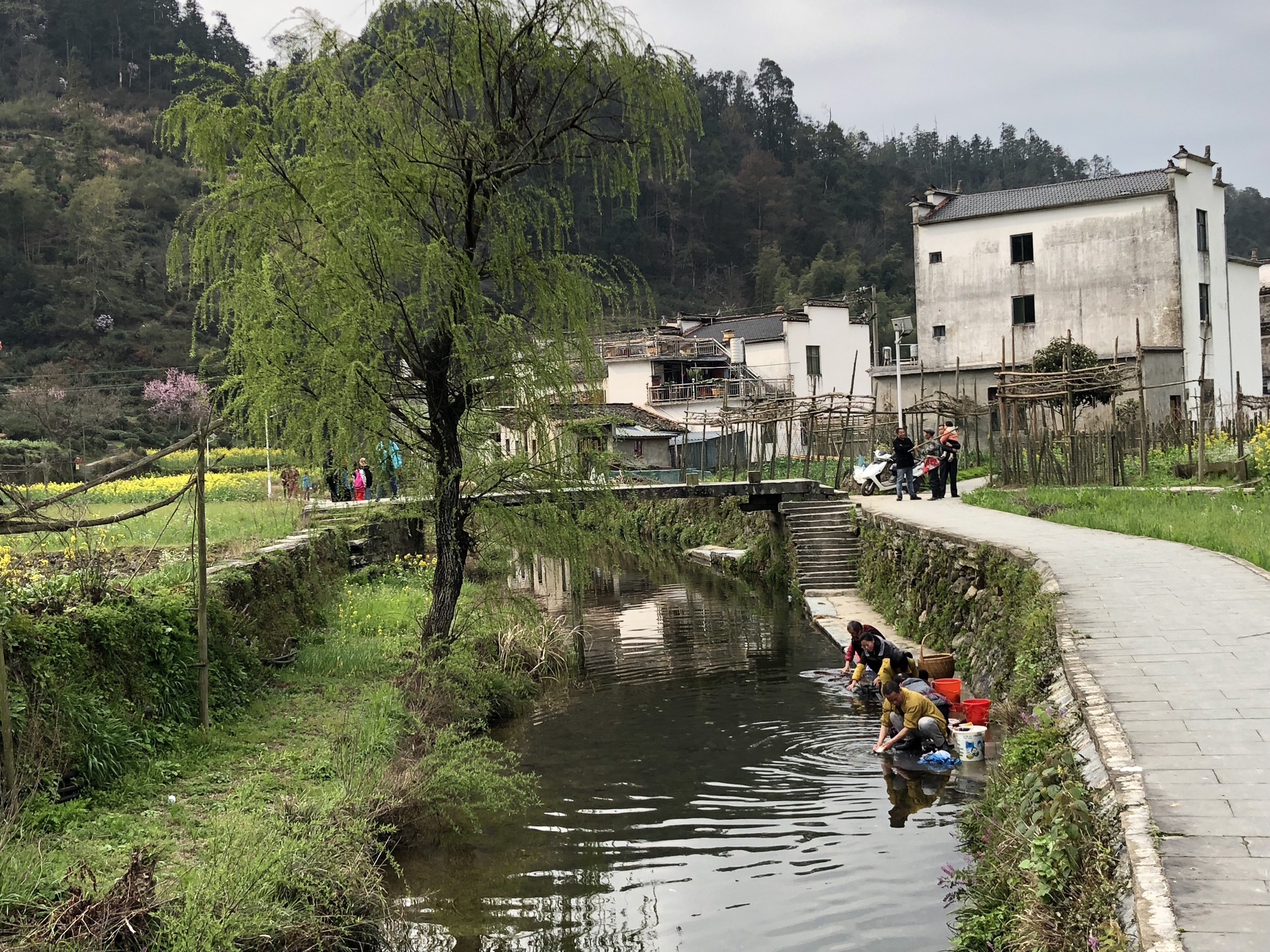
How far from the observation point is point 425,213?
1202cm

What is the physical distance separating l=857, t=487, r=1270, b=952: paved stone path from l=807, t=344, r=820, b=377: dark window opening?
1830 inches

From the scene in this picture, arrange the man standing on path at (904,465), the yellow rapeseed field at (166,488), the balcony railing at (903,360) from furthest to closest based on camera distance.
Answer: the balcony railing at (903,360), the man standing on path at (904,465), the yellow rapeseed field at (166,488)

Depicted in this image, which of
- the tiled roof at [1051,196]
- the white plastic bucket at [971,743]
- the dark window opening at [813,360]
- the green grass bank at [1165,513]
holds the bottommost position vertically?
the white plastic bucket at [971,743]

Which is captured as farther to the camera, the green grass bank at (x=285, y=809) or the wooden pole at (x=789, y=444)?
the wooden pole at (x=789, y=444)

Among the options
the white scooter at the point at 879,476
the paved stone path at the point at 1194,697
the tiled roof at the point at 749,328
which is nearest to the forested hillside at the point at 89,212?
the white scooter at the point at 879,476

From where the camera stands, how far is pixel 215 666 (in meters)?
11.0

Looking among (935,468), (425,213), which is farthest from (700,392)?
(425,213)

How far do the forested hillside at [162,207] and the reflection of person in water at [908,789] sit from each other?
3851 centimetres

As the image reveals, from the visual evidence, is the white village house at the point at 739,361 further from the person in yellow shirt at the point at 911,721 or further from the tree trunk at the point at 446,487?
the person in yellow shirt at the point at 911,721

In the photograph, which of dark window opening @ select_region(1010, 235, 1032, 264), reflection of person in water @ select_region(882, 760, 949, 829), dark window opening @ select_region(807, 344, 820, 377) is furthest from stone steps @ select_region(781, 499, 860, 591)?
dark window opening @ select_region(807, 344, 820, 377)

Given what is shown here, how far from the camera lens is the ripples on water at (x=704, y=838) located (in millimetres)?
7773

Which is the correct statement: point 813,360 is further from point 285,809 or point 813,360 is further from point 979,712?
point 285,809

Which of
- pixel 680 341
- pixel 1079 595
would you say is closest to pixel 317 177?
pixel 1079 595

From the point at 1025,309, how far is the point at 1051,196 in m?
4.51
